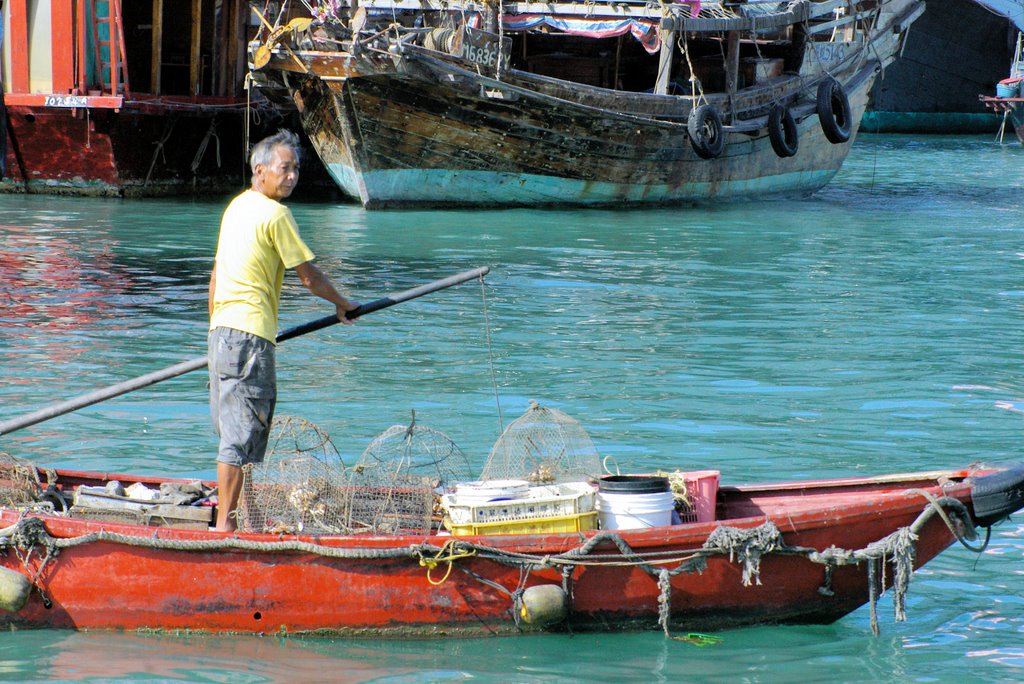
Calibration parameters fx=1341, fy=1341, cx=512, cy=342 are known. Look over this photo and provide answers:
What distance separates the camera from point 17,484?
6.10m

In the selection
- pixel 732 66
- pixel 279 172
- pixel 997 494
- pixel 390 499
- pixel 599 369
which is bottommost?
pixel 599 369

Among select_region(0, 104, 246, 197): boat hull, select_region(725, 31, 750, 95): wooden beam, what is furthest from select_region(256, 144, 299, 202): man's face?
select_region(725, 31, 750, 95): wooden beam

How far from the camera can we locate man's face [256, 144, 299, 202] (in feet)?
17.3

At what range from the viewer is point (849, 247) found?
16547 mm

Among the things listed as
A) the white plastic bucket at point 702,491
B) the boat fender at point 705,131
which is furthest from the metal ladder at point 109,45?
the white plastic bucket at point 702,491

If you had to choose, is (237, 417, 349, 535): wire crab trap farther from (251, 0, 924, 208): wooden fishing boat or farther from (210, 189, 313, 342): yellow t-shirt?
(251, 0, 924, 208): wooden fishing boat

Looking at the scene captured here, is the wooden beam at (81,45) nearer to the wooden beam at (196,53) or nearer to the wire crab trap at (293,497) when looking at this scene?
the wooden beam at (196,53)

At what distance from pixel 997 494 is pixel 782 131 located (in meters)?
15.8

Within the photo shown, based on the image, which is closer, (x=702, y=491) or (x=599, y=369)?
(x=702, y=491)

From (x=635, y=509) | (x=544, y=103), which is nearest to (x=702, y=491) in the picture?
(x=635, y=509)

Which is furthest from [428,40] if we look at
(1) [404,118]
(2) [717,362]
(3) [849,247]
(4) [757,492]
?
(4) [757,492]

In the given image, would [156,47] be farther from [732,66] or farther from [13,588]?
[13,588]

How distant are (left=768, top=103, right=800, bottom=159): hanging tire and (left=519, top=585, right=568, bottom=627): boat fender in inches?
617

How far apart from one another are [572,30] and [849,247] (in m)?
5.14
